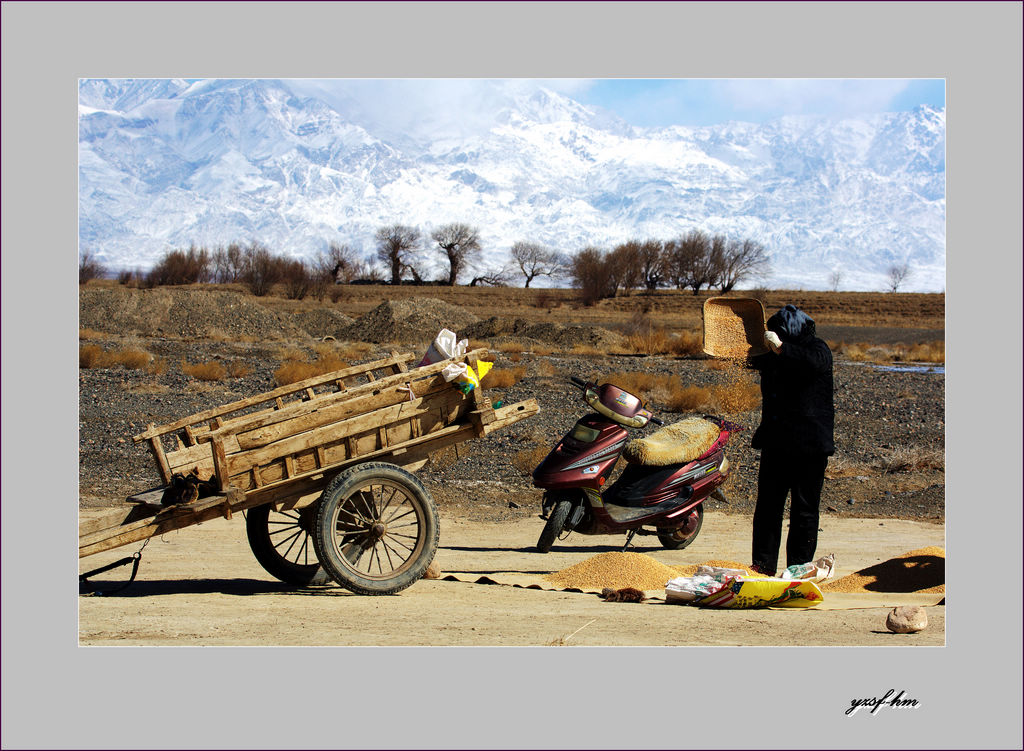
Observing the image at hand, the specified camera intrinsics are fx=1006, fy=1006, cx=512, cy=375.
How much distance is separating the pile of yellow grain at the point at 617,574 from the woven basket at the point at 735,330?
1.88 m

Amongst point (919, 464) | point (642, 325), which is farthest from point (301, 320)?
point (919, 464)

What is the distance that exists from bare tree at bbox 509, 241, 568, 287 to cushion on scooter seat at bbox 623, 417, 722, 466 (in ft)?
354

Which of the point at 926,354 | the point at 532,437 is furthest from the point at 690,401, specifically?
the point at 926,354

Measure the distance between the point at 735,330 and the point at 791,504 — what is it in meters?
1.58

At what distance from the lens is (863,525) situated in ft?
39.2

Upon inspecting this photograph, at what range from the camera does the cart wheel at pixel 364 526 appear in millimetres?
7164

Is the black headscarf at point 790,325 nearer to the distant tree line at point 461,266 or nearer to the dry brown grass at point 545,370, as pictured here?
the dry brown grass at point 545,370

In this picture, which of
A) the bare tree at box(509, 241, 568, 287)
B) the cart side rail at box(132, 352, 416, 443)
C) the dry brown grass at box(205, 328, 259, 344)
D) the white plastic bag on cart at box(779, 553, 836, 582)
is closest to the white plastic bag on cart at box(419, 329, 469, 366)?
the cart side rail at box(132, 352, 416, 443)

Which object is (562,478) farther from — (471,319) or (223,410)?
(471,319)

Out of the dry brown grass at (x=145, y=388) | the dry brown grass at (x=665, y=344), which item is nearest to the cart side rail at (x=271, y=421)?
the dry brown grass at (x=145, y=388)

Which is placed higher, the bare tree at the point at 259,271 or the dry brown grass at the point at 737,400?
the bare tree at the point at 259,271

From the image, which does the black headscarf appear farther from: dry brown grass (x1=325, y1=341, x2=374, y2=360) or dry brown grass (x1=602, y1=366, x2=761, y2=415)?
dry brown grass (x1=325, y1=341, x2=374, y2=360)

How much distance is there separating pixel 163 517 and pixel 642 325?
46287 millimetres

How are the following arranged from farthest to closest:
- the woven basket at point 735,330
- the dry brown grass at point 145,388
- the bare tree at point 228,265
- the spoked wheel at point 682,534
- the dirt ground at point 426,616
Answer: the bare tree at point 228,265, the dry brown grass at point 145,388, the spoked wheel at point 682,534, the woven basket at point 735,330, the dirt ground at point 426,616
